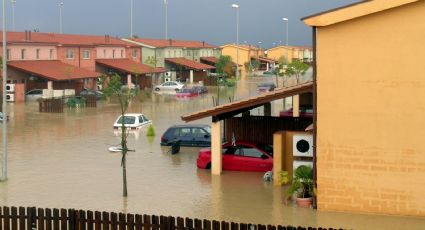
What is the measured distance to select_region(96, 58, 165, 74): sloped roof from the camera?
7194 centimetres

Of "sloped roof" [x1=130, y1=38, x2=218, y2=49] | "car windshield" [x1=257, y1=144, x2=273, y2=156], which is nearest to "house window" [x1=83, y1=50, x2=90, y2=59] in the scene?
"sloped roof" [x1=130, y1=38, x2=218, y2=49]

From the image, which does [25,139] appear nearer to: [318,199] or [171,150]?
[171,150]

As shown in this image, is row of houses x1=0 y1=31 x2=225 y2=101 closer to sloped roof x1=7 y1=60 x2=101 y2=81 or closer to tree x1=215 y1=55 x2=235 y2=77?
sloped roof x1=7 y1=60 x2=101 y2=81

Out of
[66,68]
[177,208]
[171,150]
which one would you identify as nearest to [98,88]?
[66,68]

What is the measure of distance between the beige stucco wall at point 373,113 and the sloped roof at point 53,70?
4504 centimetres

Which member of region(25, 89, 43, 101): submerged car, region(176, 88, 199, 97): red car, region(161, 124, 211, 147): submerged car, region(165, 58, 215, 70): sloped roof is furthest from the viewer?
region(165, 58, 215, 70): sloped roof

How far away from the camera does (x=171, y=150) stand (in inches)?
1102

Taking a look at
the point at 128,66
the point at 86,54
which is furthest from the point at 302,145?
the point at 128,66

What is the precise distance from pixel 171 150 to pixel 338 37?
1287cm

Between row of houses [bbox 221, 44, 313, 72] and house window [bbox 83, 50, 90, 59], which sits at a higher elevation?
row of houses [bbox 221, 44, 313, 72]

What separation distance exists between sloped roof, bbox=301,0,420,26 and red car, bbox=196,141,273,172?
7413mm

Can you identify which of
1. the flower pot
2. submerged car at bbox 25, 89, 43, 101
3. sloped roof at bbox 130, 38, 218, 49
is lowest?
the flower pot

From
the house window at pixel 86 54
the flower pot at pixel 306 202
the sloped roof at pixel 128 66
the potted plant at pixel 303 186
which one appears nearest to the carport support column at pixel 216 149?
the potted plant at pixel 303 186

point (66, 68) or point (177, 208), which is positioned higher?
point (66, 68)
